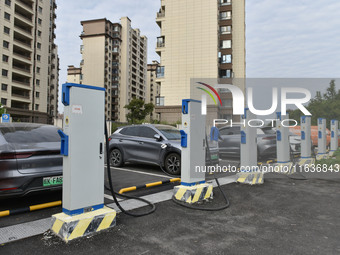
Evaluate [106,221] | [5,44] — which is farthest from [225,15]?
[106,221]

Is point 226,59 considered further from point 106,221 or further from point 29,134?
point 106,221

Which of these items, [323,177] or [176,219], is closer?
[176,219]

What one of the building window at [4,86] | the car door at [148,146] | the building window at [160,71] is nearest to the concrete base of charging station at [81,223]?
the car door at [148,146]

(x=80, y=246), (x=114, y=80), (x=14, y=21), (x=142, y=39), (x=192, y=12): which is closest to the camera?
(x=80, y=246)

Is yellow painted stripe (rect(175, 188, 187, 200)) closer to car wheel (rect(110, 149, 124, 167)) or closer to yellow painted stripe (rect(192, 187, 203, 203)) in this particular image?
yellow painted stripe (rect(192, 187, 203, 203))

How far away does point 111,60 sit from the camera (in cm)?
7175

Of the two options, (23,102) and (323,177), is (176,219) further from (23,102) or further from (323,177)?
(23,102)

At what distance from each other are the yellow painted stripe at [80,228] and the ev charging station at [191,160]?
80.4 inches

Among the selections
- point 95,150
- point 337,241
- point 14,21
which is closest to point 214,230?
point 337,241

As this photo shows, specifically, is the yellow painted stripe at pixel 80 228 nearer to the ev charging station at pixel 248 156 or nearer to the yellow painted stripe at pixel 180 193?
the yellow painted stripe at pixel 180 193

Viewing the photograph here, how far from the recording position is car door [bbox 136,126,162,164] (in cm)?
793

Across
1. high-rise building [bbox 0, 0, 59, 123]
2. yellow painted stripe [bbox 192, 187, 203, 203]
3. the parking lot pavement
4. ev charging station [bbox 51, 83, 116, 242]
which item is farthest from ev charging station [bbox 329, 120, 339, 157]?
high-rise building [bbox 0, 0, 59, 123]

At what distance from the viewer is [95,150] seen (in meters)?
3.61

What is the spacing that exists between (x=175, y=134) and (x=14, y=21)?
46.5 metres
